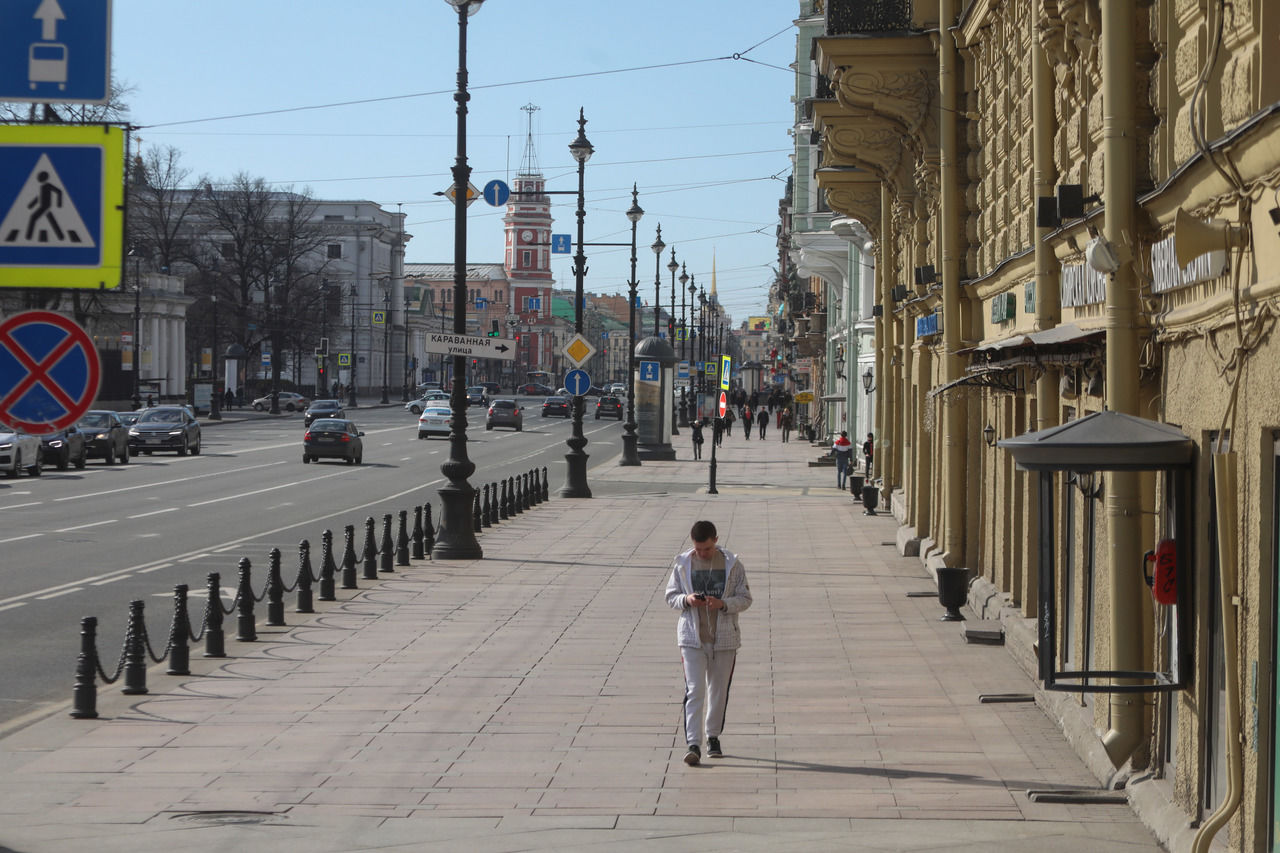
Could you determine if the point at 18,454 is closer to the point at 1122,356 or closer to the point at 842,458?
the point at 842,458

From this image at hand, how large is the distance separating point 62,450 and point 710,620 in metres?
36.4

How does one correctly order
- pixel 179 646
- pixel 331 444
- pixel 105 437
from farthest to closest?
1. pixel 331 444
2. pixel 105 437
3. pixel 179 646

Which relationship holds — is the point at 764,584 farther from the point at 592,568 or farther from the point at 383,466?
the point at 383,466

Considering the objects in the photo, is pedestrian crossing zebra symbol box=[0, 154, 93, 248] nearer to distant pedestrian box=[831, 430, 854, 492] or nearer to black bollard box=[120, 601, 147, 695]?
black bollard box=[120, 601, 147, 695]

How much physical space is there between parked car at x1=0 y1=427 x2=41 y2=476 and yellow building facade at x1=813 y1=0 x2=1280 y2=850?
29.1 metres

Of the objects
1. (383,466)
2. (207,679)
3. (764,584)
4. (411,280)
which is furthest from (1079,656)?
(411,280)

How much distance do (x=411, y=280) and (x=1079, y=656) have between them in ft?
560

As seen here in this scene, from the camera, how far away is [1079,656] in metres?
11.4

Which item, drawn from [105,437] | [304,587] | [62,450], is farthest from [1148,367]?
[105,437]

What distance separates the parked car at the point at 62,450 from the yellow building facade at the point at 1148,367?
31583 millimetres

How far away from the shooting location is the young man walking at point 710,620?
1034cm

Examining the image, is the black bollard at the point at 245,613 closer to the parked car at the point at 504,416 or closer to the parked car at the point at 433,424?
the parked car at the point at 433,424

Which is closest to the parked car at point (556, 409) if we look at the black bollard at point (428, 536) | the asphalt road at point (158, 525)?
the asphalt road at point (158, 525)

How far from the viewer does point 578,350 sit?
36.8m
